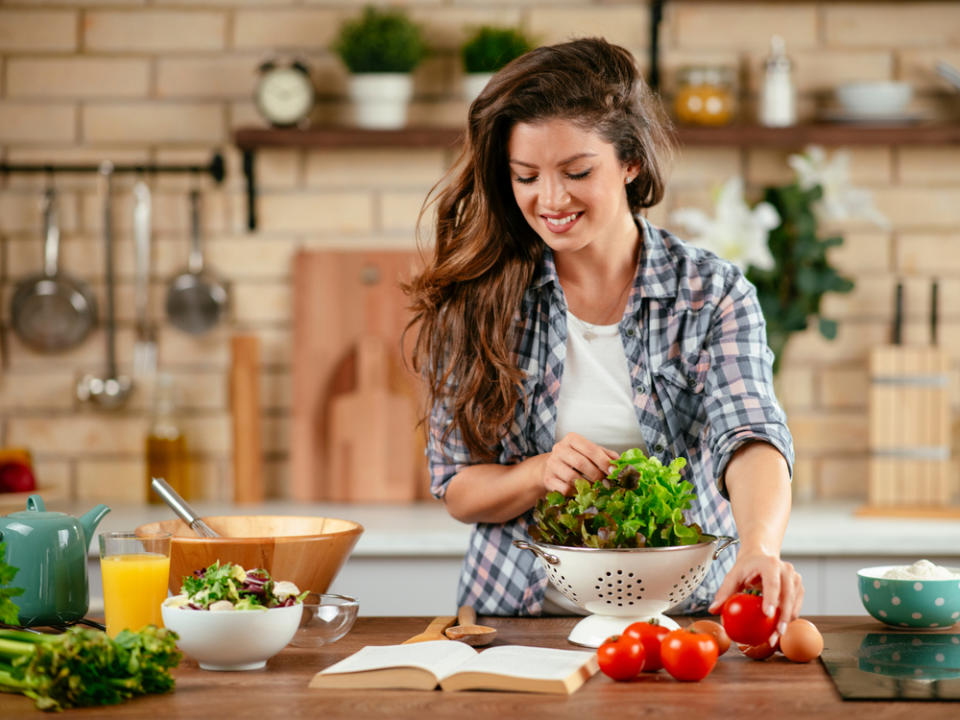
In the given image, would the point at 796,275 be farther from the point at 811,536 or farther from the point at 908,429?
the point at 811,536

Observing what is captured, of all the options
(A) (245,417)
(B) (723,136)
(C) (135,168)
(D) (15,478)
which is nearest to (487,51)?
(B) (723,136)

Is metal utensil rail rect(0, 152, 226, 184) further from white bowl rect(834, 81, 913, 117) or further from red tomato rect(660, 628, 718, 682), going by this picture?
red tomato rect(660, 628, 718, 682)

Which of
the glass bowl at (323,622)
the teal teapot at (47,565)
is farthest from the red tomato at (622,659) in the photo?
the teal teapot at (47,565)

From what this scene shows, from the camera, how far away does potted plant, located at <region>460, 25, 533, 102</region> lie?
2971 mm

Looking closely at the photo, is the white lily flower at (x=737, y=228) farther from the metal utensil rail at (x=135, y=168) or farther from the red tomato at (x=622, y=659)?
the red tomato at (x=622, y=659)

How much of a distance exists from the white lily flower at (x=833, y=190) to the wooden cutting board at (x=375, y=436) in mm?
1149

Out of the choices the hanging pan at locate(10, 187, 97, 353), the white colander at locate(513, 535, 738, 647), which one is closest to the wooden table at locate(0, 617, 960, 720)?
the white colander at locate(513, 535, 738, 647)

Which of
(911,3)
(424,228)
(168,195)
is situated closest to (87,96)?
(168,195)

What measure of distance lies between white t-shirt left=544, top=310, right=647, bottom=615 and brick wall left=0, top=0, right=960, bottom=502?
1.35 metres

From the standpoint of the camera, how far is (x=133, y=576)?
59.1 inches

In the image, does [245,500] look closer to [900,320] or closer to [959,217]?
[900,320]

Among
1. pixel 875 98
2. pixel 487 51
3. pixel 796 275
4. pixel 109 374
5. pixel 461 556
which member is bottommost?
pixel 461 556

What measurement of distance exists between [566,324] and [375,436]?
1.28m

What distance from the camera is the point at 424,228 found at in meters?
3.14
